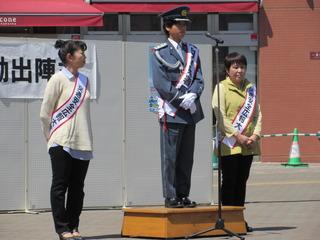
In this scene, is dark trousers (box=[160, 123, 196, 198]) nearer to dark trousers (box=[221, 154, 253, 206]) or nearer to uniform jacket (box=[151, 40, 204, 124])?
uniform jacket (box=[151, 40, 204, 124])

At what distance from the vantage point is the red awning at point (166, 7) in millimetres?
21125

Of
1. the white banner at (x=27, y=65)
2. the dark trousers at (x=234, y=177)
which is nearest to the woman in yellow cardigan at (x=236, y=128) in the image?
the dark trousers at (x=234, y=177)

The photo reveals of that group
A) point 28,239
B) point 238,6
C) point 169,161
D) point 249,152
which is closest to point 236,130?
point 249,152

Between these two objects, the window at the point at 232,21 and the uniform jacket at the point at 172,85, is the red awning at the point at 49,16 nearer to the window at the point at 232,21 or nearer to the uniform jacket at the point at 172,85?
the window at the point at 232,21

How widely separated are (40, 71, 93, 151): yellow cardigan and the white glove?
3.17ft

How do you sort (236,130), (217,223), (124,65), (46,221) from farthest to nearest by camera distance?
(124,65)
(46,221)
(236,130)
(217,223)

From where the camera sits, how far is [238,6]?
69.4 feet

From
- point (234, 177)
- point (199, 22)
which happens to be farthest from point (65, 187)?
point (199, 22)

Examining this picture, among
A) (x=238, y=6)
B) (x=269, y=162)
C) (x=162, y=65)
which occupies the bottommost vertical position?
(x=269, y=162)

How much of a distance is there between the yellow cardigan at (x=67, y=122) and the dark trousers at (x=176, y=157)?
82 cm

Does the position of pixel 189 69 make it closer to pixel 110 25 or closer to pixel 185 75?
pixel 185 75

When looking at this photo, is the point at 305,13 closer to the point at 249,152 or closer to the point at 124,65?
the point at 124,65

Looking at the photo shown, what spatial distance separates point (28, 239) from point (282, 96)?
41.0ft

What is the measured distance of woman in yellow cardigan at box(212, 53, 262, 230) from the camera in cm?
1055
